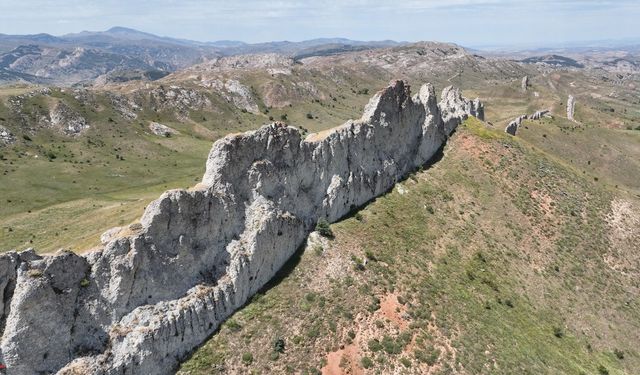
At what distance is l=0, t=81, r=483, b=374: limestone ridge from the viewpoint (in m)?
33.8

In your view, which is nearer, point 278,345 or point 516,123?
point 278,345

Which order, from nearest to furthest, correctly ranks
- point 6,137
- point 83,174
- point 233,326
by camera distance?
point 233,326, point 83,174, point 6,137

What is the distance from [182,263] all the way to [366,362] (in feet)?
66.7

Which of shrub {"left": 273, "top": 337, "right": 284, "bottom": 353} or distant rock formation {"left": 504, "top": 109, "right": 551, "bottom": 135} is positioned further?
distant rock formation {"left": 504, "top": 109, "right": 551, "bottom": 135}

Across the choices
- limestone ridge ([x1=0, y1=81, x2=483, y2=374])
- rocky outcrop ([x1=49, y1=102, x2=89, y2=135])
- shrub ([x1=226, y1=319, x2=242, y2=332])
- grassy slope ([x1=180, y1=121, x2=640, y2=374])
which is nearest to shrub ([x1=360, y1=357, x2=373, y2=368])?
grassy slope ([x1=180, y1=121, x2=640, y2=374])

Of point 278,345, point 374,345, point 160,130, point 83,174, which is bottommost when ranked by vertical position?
point 374,345

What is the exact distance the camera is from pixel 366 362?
43.8 meters

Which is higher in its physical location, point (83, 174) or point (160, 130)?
point (160, 130)

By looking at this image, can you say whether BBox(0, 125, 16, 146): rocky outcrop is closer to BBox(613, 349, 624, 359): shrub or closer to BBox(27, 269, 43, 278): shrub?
BBox(27, 269, 43, 278): shrub

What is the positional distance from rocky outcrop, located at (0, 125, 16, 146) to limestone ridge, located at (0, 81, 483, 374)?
13214 cm

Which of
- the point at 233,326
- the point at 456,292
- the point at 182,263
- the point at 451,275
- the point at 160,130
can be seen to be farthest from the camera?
the point at 160,130

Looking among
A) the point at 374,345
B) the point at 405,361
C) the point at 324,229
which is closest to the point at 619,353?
the point at 405,361

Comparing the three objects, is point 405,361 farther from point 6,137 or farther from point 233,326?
point 6,137

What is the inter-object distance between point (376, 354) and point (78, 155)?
143302 millimetres
